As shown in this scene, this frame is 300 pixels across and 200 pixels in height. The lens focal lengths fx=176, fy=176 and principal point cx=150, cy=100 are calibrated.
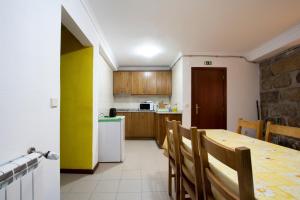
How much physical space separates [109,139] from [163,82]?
10.1 ft

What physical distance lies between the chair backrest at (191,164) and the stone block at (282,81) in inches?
125

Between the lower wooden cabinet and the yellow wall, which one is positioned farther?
the lower wooden cabinet

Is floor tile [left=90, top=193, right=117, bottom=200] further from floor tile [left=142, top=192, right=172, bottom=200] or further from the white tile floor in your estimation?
floor tile [left=142, top=192, right=172, bottom=200]

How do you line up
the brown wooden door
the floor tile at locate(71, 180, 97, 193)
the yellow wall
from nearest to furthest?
1. the floor tile at locate(71, 180, 97, 193)
2. the yellow wall
3. the brown wooden door

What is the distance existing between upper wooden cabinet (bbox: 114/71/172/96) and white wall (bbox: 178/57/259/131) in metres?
1.62

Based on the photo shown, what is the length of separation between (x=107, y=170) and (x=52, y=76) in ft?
6.47

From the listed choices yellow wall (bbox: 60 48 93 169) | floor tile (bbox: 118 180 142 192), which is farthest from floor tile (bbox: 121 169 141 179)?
yellow wall (bbox: 60 48 93 169)

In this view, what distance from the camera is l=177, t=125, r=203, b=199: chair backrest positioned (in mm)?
1104

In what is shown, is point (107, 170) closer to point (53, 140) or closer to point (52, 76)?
point (53, 140)

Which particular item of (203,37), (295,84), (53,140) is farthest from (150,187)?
(295,84)

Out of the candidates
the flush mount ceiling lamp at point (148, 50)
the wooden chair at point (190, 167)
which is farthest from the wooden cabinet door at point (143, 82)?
the wooden chair at point (190, 167)

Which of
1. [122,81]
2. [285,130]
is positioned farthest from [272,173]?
[122,81]

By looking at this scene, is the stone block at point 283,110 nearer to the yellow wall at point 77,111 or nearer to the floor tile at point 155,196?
the floor tile at point 155,196

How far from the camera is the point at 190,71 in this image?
14.0 ft
